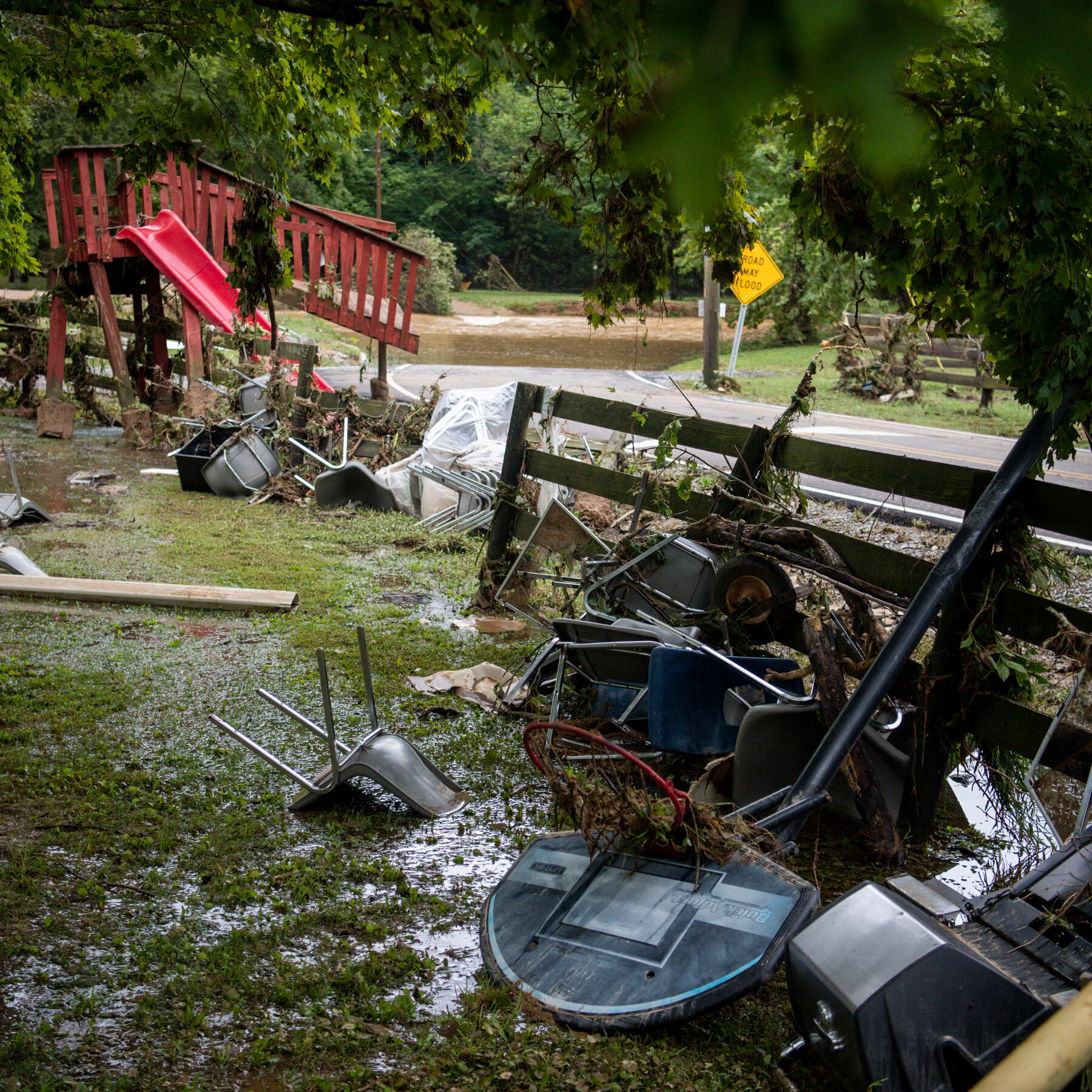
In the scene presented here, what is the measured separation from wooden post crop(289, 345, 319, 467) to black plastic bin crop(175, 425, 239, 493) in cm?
68

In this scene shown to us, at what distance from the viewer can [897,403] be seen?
1858cm

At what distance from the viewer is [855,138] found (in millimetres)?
967

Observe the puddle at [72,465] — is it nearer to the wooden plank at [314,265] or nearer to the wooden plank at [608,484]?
the wooden plank at [314,265]

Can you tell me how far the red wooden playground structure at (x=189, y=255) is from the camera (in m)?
13.3

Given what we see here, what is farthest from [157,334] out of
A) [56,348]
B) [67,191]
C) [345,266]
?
[345,266]

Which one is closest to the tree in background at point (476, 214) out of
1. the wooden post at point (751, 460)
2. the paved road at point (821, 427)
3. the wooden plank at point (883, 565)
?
the paved road at point (821, 427)

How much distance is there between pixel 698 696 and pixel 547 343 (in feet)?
106

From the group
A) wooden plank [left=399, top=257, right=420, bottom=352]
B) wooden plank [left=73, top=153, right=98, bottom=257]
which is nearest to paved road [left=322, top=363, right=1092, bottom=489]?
wooden plank [left=399, top=257, right=420, bottom=352]

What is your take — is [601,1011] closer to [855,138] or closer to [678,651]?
[678,651]

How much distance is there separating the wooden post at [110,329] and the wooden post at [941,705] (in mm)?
12827

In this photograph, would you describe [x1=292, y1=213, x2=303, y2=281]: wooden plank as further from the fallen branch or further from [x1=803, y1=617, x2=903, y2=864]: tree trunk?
[x1=803, y1=617, x2=903, y2=864]: tree trunk

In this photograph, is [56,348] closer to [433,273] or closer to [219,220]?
[219,220]

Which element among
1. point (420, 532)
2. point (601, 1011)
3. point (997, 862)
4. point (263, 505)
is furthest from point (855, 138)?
point (263, 505)

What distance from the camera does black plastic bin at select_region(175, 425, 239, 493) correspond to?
10164 millimetres
